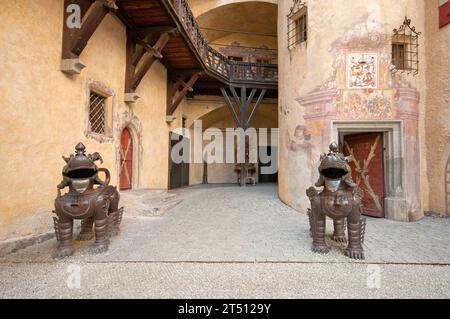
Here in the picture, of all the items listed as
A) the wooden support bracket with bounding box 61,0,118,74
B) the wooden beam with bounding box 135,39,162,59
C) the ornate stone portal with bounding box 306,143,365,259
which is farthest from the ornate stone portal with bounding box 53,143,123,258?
the wooden beam with bounding box 135,39,162,59

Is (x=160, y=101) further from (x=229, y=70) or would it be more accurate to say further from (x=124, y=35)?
(x=229, y=70)

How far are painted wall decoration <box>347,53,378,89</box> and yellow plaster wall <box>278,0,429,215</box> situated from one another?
0.50 m

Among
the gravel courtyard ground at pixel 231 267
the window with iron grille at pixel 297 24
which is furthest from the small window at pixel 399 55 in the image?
the gravel courtyard ground at pixel 231 267

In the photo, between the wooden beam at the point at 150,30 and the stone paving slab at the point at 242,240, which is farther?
the wooden beam at the point at 150,30

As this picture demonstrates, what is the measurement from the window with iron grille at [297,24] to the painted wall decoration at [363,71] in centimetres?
159

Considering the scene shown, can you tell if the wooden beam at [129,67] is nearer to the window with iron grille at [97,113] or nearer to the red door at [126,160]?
the window with iron grille at [97,113]

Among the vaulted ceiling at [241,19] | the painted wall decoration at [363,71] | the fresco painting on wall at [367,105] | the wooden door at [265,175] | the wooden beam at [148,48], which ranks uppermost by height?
the vaulted ceiling at [241,19]

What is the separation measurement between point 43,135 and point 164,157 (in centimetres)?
554

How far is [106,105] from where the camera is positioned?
6.19 metres

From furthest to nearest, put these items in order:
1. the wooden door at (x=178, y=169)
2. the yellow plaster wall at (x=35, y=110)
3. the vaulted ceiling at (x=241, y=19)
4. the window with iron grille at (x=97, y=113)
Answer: the vaulted ceiling at (x=241, y=19) → the wooden door at (x=178, y=169) → the window with iron grille at (x=97, y=113) → the yellow plaster wall at (x=35, y=110)

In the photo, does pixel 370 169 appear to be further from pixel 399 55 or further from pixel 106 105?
pixel 106 105

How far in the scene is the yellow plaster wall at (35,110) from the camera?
142 inches

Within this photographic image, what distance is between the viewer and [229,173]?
16031 millimetres

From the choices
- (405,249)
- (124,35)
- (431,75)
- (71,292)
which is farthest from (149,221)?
(431,75)
